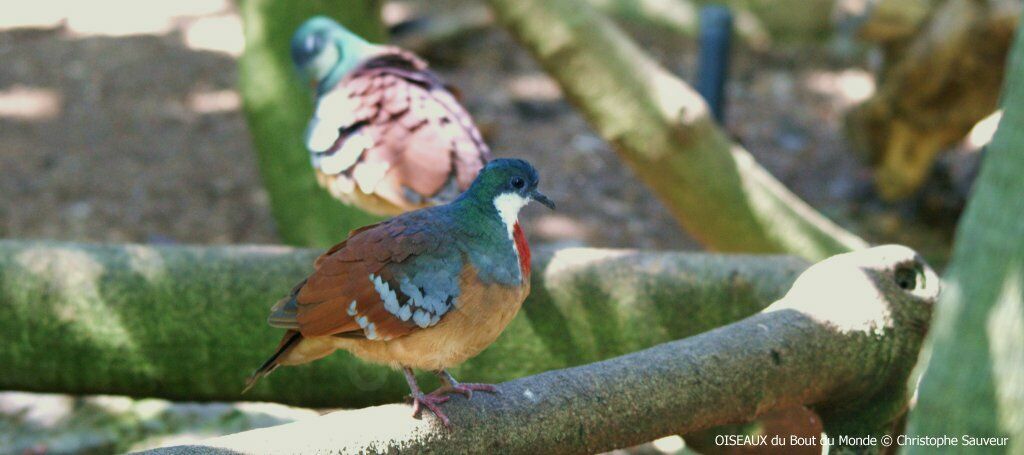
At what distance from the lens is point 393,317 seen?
235 cm

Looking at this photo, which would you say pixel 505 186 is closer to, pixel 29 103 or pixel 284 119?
pixel 284 119

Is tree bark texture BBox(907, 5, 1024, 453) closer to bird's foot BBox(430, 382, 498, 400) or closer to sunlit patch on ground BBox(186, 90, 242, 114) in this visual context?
bird's foot BBox(430, 382, 498, 400)

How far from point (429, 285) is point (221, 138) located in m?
4.12

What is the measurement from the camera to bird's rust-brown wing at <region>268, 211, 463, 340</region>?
2.34 m

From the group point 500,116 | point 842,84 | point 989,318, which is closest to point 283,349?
point 989,318

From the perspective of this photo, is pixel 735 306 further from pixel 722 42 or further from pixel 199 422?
pixel 722 42

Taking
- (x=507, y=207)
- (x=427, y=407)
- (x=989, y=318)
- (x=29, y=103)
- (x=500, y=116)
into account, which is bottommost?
(x=29, y=103)

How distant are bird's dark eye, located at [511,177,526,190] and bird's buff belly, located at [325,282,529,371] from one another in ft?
0.75

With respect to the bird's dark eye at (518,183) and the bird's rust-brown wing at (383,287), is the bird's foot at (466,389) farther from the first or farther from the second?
the bird's dark eye at (518,183)

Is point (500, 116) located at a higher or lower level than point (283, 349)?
lower

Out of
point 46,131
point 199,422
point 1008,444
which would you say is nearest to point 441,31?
point 46,131

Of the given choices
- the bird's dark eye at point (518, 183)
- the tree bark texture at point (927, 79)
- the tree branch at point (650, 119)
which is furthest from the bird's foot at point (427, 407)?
the tree bark texture at point (927, 79)

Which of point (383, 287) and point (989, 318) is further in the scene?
point (383, 287)

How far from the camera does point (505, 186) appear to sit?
2.48 metres
